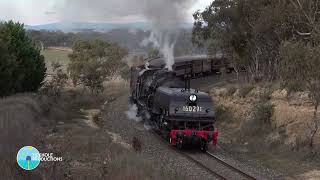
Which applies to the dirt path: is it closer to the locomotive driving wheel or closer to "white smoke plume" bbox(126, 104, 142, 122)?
"white smoke plume" bbox(126, 104, 142, 122)

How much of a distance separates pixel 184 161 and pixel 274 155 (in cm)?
455

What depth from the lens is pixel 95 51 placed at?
205 feet

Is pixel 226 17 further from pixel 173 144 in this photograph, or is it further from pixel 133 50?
pixel 133 50

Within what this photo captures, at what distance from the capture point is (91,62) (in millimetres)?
58812

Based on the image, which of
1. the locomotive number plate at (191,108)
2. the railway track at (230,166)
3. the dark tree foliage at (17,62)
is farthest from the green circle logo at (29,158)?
the dark tree foliage at (17,62)

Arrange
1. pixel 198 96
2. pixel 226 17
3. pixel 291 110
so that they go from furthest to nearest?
1. pixel 226 17
2. pixel 291 110
3. pixel 198 96

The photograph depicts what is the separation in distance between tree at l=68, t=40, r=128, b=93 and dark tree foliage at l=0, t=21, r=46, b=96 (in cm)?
1420

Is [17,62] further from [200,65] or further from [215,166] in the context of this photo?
[215,166]

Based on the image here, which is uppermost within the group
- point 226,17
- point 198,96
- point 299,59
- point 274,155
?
point 226,17

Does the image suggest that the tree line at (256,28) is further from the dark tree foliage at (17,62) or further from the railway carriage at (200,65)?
the dark tree foliage at (17,62)

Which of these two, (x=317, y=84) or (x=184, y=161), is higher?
(x=317, y=84)

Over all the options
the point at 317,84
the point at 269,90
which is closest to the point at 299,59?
the point at 317,84

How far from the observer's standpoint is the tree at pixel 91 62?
58.0 meters

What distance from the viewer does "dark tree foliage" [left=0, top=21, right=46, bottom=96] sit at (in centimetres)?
3150
